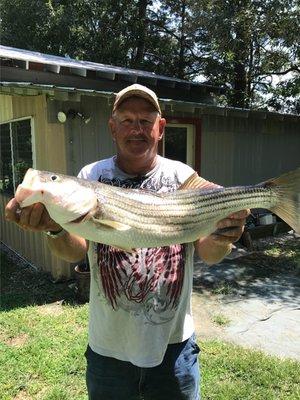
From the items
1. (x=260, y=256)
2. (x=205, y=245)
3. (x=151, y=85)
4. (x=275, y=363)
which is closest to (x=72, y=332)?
(x=275, y=363)

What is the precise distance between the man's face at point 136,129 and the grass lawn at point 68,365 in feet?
8.70

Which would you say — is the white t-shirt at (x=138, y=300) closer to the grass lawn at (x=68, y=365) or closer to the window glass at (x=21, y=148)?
the grass lawn at (x=68, y=365)

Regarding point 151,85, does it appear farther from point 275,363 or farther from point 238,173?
point 275,363

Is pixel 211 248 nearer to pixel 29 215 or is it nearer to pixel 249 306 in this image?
pixel 29 215

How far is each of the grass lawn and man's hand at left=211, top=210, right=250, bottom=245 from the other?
7.68ft

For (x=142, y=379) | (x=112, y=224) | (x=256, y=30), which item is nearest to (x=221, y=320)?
(x=142, y=379)

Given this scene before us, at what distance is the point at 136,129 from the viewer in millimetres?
2291

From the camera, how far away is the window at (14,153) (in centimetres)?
825

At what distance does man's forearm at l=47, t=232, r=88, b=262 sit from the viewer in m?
2.14

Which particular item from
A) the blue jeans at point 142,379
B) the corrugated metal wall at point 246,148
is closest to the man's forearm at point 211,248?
the blue jeans at point 142,379

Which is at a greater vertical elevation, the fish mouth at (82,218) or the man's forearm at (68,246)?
the fish mouth at (82,218)

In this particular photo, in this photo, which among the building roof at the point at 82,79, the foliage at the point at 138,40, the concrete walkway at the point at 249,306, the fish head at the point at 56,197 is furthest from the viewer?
the foliage at the point at 138,40

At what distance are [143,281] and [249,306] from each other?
4.54m

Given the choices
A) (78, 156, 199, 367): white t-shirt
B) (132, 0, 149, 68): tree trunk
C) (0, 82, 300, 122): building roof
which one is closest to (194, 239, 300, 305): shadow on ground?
(0, 82, 300, 122): building roof
